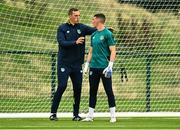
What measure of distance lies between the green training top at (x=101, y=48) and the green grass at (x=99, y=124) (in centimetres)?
102

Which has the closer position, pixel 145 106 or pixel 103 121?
pixel 103 121

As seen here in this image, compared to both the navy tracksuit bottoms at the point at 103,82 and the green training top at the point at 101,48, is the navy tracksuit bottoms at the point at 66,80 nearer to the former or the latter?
the navy tracksuit bottoms at the point at 103,82

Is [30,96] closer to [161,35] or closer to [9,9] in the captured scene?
[9,9]

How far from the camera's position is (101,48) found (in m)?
12.2

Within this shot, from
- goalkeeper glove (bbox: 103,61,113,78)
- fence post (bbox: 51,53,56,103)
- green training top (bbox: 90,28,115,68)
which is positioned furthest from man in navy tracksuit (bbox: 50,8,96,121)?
fence post (bbox: 51,53,56,103)

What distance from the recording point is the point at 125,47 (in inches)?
621

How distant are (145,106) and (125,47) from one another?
4.78 ft

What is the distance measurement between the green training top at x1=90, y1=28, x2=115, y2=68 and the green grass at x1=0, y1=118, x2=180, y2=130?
3.35 ft

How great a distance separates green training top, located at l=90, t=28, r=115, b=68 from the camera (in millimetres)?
12188

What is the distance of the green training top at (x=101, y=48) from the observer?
40.0 feet

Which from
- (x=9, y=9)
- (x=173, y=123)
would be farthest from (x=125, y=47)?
(x=173, y=123)

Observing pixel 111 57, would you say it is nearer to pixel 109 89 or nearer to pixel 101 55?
pixel 101 55

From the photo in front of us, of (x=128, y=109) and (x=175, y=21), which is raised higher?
(x=175, y=21)

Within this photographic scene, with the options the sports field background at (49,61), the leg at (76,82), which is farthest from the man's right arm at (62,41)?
the sports field background at (49,61)
